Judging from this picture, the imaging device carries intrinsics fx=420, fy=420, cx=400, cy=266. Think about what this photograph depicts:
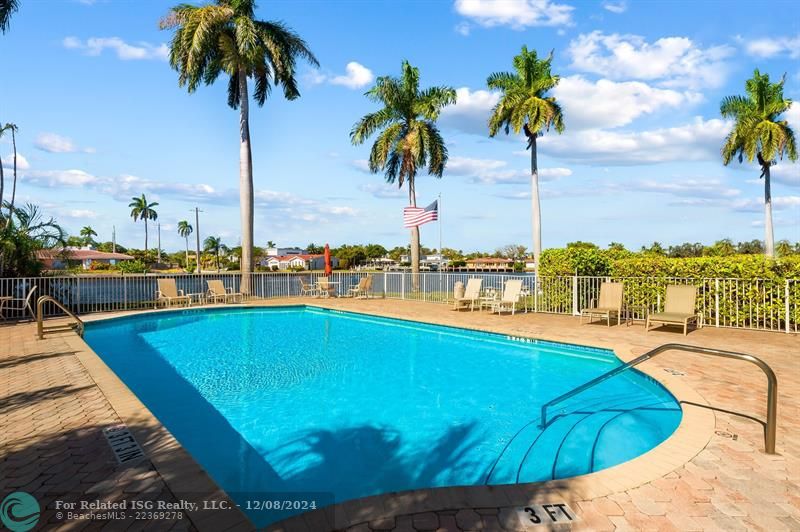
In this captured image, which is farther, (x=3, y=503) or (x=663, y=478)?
(x=663, y=478)

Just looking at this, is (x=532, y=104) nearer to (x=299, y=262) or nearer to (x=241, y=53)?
(x=241, y=53)

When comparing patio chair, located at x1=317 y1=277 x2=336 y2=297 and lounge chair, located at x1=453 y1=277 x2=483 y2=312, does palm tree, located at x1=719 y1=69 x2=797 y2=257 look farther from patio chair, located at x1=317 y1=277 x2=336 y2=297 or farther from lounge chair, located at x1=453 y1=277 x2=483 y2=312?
patio chair, located at x1=317 y1=277 x2=336 y2=297

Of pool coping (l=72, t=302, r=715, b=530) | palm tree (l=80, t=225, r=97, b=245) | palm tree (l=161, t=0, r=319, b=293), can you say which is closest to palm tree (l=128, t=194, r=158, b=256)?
palm tree (l=80, t=225, r=97, b=245)

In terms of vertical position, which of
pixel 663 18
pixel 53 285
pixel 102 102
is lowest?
pixel 53 285

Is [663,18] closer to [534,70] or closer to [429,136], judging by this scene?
[534,70]

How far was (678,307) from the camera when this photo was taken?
32.8 ft

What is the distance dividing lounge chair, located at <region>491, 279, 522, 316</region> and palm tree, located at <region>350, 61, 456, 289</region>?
1000 centimetres

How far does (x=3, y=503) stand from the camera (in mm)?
2826

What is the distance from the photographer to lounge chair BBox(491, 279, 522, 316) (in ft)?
43.1

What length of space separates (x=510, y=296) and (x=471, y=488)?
10.7 metres

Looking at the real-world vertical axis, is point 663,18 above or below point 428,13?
below

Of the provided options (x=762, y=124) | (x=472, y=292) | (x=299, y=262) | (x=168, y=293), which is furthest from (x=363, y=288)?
(x=299, y=262)

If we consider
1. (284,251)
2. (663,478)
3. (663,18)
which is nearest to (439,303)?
(663,18)

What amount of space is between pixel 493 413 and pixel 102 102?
13130mm
